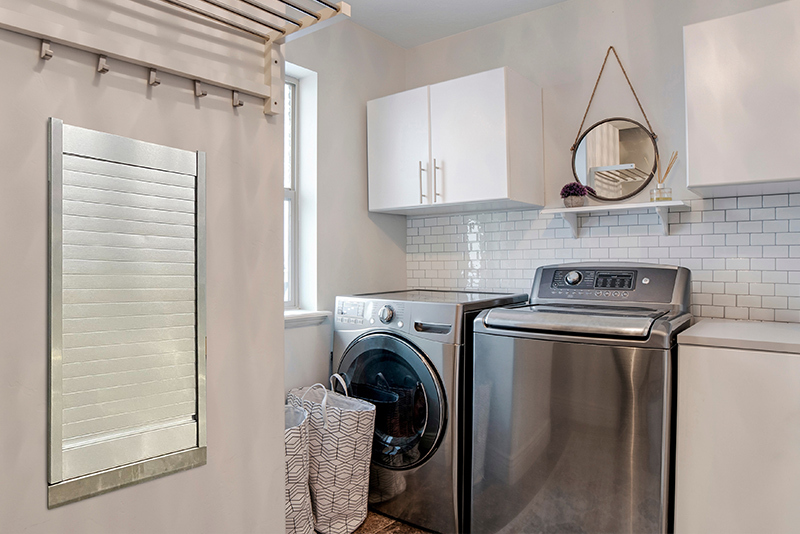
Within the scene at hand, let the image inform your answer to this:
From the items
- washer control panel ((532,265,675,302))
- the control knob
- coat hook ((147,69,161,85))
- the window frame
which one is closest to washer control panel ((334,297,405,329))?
the control knob

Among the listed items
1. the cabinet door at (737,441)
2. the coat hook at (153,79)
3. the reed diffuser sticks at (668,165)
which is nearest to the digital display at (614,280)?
the reed diffuser sticks at (668,165)

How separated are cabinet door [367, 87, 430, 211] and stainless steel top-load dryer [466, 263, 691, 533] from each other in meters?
0.97

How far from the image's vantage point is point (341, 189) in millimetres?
2920

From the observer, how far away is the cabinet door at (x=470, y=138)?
8.26 ft

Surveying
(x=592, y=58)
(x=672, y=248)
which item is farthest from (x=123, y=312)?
(x=592, y=58)

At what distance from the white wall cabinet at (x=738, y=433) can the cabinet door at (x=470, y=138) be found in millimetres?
1153

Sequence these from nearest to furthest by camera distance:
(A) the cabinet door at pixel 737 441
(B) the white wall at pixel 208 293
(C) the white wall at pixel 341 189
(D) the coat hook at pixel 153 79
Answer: (B) the white wall at pixel 208 293, (D) the coat hook at pixel 153 79, (A) the cabinet door at pixel 737 441, (C) the white wall at pixel 341 189

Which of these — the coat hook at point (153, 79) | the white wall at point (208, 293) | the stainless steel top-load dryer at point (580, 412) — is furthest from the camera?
the stainless steel top-load dryer at point (580, 412)

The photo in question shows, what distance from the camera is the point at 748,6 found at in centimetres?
228

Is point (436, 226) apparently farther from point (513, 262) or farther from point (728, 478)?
point (728, 478)

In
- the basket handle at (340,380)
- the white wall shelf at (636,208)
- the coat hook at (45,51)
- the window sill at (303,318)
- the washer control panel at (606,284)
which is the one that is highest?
the coat hook at (45,51)

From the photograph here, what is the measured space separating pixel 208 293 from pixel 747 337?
1687mm

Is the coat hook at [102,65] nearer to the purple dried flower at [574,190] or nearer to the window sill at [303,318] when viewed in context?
the window sill at [303,318]

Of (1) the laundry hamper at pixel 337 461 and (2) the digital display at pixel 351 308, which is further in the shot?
(2) the digital display at pixel 351 308
